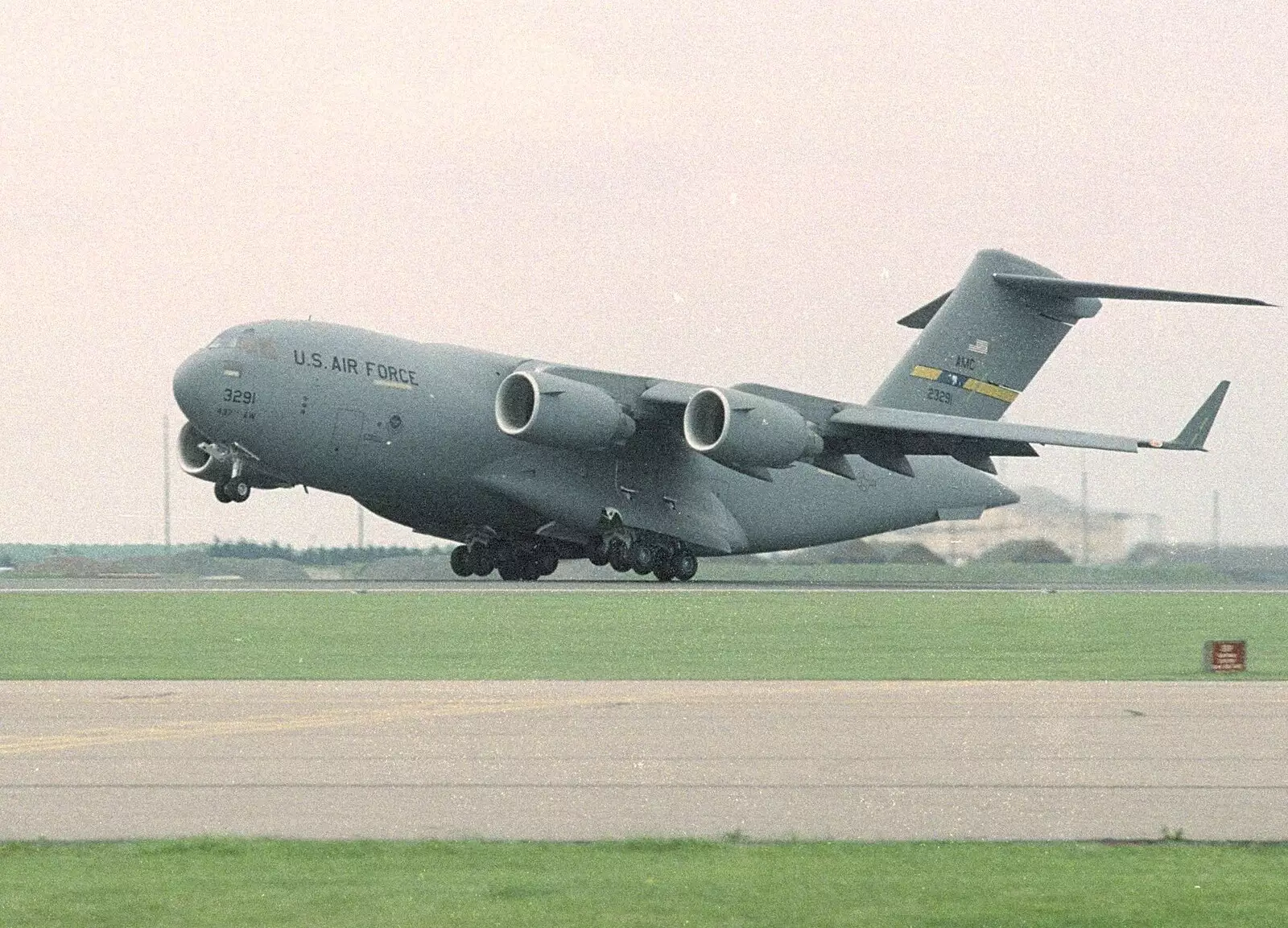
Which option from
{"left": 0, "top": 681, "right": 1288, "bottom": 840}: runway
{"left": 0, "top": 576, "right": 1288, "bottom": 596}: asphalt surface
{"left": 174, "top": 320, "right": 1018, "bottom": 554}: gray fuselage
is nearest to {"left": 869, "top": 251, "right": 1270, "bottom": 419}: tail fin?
{"left": 174, "top": 320, "right": 1018, "bottom": 554}: gray fuselage

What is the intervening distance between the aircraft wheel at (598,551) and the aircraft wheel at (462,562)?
266 centimetres

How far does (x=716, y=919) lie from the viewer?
6.98 m

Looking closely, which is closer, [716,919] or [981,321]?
[716,919]

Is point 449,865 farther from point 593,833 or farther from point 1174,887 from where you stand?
point 1174,887

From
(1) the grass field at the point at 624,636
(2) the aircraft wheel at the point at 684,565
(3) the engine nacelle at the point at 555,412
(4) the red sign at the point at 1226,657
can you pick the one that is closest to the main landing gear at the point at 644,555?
(2) the aircraft wheel at the point at 684,565

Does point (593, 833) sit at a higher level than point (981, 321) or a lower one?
lower

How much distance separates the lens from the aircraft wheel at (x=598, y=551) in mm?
44188

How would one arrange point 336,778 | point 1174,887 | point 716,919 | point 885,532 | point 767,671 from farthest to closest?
1. point 885,532
2. point 767,671
3. point 336,778
4. point 1174,887
5. point 716,919

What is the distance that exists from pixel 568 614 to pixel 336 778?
18656 millimetres

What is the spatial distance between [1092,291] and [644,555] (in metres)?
12.4

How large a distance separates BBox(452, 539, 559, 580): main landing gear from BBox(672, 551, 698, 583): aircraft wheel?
9.54 feet

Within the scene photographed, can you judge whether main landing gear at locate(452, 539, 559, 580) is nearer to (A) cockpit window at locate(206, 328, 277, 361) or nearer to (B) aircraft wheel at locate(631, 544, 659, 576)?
(B) aircraft wheel at locate(631, 544, 659, 576)

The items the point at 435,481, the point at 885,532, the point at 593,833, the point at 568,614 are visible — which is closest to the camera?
the point at 593,833

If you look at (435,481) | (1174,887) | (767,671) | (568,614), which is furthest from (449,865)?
(435,481)
